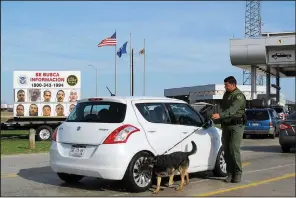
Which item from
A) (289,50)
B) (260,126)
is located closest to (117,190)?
(260,126)

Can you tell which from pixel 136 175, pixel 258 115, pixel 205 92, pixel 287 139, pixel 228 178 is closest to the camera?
pixel 136 175

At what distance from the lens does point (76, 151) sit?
786 centimetres

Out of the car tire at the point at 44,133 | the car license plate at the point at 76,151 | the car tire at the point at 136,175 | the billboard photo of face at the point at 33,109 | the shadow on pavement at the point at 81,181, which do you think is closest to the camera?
the car tire at the point at 136,175

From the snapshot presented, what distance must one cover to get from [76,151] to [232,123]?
295 centimetres

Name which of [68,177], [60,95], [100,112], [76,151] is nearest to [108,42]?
[60,95]

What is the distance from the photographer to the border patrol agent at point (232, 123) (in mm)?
8625

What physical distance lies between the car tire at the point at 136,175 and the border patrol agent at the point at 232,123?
1.68 meters

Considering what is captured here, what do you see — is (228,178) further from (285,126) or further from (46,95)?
(46,95)

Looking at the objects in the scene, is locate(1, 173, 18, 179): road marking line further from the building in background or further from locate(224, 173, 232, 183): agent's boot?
the building in background

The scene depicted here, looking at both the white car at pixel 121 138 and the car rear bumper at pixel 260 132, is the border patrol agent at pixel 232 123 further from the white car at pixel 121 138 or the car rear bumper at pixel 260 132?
the car rear bumper at pixel 260 132

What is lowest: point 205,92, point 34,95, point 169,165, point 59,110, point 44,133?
point 44,133

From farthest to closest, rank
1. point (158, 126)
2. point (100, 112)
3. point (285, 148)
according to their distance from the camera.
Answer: point (285, 148), point (158, 126), point (100, 112)

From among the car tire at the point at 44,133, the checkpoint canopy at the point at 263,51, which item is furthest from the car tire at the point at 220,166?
the checkpoint canopy at the point at 263,51

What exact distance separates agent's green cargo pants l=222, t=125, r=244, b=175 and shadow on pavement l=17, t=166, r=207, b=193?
83 centimetres
